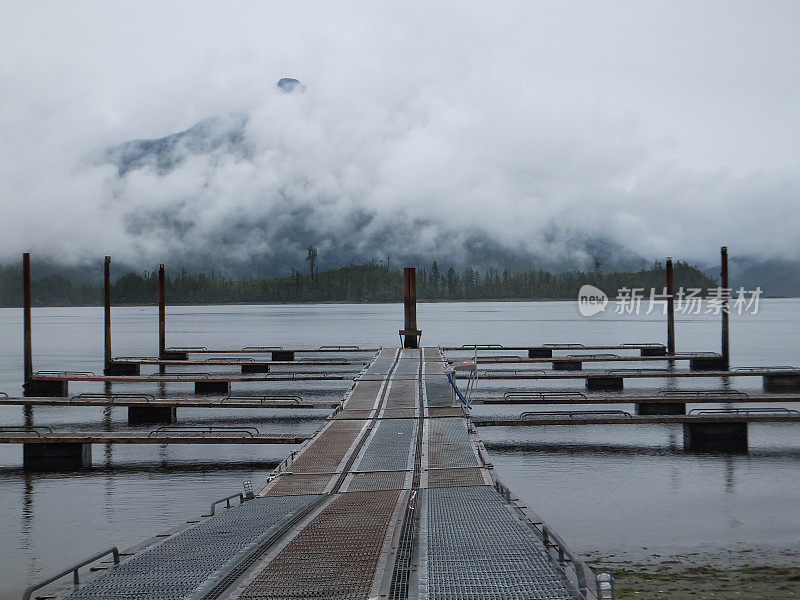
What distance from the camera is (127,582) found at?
8.41m

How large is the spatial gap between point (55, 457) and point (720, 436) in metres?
19.5

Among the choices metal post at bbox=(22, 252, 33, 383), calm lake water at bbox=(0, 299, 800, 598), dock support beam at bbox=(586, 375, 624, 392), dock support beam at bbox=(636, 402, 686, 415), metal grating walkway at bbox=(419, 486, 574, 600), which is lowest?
calm lake water at bbox=(0, 299, 800, 598)

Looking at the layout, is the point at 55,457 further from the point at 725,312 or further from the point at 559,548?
the point at 725,312

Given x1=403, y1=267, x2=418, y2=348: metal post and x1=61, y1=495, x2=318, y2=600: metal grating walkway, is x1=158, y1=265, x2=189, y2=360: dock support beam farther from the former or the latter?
x1=61, y1=495, x2=318, y2=600: metal grating walkway

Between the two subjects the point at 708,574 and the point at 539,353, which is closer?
the point at 708,574

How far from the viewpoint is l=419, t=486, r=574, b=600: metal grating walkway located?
7.48 metres

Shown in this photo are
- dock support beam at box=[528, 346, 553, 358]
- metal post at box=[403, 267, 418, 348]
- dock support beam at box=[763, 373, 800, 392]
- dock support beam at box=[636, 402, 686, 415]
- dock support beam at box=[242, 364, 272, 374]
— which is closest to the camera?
dock support beam at box=[636, 402, 686, 415]

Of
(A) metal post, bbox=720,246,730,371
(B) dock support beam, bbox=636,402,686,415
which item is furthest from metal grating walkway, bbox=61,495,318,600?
(A) metal post, bbox=720,246,730,371

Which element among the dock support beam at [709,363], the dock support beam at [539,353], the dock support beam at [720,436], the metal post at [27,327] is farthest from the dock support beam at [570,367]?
the metal post at [27,327]

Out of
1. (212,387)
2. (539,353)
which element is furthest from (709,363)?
(212,387)

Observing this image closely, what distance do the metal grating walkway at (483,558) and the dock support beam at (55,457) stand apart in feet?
49.9

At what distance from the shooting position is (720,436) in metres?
25.0

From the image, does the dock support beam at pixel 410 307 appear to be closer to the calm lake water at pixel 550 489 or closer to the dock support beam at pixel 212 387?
the dock support beam at pixel 212 387

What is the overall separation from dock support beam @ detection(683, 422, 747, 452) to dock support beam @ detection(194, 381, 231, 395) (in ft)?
72.0
